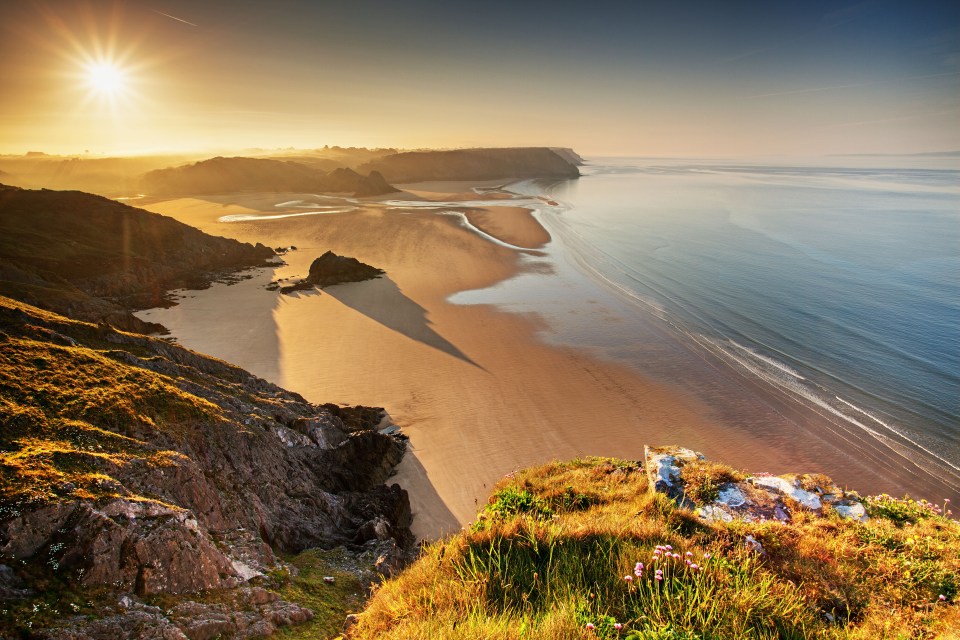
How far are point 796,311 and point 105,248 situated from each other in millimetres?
41016

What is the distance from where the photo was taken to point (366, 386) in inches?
637

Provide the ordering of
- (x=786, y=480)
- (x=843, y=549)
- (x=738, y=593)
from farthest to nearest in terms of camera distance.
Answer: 1. (x=786, y=480)
2. (x=843, y=549)
3. (x=738, y=593)

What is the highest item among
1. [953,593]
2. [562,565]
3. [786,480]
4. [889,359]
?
[562,565]

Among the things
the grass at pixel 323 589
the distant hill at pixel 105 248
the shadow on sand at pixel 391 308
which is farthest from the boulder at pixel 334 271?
the grass at pixel 323 589

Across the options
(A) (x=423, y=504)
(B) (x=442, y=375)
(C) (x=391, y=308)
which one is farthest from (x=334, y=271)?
(A) (x=423, y=504)

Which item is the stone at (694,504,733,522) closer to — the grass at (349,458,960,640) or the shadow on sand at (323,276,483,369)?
the grass at (349,458,960,640)

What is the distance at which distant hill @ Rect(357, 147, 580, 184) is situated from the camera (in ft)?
409

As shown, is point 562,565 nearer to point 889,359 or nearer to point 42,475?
point 42,475

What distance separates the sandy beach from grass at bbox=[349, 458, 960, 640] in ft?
17.2

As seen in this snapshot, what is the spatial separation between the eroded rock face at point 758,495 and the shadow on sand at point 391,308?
36.0 ft

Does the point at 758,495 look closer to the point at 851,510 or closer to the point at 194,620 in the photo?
the point at 851,510

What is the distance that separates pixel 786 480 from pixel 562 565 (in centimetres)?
558

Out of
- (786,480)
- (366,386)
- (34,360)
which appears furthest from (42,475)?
(366,386)

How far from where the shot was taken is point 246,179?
94.4m
